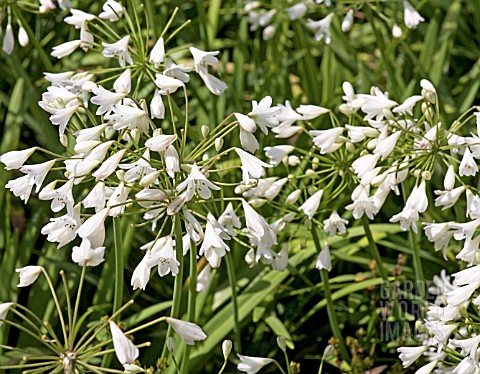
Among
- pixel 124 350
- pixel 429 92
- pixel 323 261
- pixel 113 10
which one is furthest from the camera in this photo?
pixel 113 10

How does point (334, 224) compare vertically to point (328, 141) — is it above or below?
below

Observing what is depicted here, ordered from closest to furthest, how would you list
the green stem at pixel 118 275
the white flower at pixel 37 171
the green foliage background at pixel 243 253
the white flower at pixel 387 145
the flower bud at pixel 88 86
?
the white flower at pixel 37 171 → the flower bud at pixel 88 86 → the white flower at pixel 387 145 → the green stem at pixel 118 275 → the green foliage background at pixel 243 253

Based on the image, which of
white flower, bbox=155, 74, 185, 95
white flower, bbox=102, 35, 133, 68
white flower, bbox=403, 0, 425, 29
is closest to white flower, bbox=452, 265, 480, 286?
white flower, bbox=155, 74, 185, 95

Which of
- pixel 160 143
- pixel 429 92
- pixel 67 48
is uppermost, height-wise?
pixel 160 143

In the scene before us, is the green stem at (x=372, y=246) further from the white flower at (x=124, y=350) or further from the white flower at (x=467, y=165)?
the white flower at (x=124, y=350)

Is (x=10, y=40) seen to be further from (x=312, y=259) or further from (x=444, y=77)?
(x=444, y=77)

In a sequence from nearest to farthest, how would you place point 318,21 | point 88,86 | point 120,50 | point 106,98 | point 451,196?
point 106,98 → point 88,86 → point 451,196 → point 120,50 → point 318,21

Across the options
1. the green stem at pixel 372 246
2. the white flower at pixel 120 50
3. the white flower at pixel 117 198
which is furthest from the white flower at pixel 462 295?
the white flower at pixel 120 50

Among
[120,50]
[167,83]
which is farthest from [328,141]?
[120,50]

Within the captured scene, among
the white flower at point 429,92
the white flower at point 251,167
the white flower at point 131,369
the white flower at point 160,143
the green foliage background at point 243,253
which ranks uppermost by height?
the white flower at point 160,143

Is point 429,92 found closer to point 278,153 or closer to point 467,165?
point 467,165

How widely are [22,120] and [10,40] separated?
61cm

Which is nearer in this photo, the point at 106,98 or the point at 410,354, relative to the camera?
the point at 106,98

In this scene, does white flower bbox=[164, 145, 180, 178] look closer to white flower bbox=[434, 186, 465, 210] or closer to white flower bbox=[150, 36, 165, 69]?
white flower bbox=[150, 36, 165, 69]
